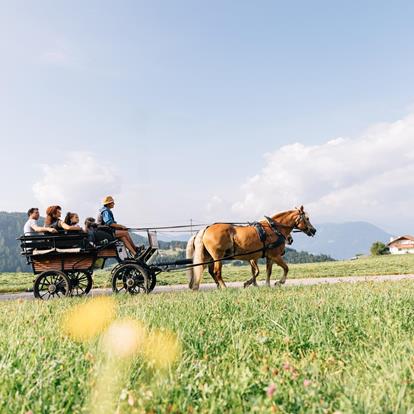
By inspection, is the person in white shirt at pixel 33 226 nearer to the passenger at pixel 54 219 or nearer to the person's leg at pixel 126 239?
the passenger at pixel 54 219

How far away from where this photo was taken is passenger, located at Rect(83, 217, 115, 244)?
10156mm

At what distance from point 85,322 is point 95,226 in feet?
19.7

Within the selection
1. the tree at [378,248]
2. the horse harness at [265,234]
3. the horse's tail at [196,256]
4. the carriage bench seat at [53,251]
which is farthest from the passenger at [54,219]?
the tree at [378,248]

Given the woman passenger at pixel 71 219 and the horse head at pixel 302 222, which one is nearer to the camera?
the woman passenger at pixel 71 219

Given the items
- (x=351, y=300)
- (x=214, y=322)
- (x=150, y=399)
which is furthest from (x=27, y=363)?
(x=351, y=300)

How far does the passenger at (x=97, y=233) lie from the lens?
1016 cm

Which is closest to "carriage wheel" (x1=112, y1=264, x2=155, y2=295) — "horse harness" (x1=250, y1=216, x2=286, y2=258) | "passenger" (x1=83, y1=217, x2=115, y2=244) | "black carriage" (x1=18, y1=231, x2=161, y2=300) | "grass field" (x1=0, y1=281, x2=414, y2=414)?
"black carriage" (x1=18, y1=231, x2=161, y2=300)

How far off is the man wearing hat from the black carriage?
18 centimetres

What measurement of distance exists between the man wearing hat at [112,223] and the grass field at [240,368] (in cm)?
578

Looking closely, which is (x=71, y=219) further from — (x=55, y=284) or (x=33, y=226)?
(x=55, y=284)

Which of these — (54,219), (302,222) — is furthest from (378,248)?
(54,219)

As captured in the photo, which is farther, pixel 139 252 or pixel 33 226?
pixel 139 252

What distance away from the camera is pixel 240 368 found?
8.56ft

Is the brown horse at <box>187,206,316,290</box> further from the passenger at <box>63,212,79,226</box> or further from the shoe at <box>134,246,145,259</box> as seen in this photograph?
the passenger at <box>63,212,79,226</box>
